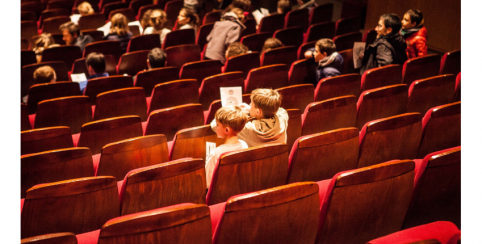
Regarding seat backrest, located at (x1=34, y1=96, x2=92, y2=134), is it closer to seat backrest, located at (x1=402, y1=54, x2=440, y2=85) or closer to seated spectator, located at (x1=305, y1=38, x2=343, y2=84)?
seated spectator, located at (x1=305, y1=38, x2=343, y2=84)

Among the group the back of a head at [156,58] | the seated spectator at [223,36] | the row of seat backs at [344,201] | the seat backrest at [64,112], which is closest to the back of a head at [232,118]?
the row of seat backs at [344,201]

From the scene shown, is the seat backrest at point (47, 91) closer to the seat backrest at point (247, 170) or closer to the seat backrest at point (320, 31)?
the seat backrest at point (247, 170)

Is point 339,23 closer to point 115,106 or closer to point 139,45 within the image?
point 139,45

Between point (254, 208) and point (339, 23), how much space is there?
8.92 feet

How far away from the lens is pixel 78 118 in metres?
2.03

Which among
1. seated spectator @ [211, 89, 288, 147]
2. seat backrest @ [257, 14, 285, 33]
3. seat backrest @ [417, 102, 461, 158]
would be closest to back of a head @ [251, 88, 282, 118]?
seated spectator @ [211, 89, 288, 147]

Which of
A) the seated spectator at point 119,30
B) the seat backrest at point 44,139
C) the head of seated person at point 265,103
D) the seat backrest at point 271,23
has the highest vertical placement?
the seat backrest at point 271,23

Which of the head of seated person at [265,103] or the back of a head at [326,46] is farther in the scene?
the back of a head at [326,46]

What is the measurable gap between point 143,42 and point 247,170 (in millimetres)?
2035

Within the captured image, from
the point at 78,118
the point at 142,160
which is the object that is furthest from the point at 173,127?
the point at 78,118

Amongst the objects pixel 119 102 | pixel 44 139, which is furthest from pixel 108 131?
pixel 119 102

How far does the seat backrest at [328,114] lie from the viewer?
5.84 ft

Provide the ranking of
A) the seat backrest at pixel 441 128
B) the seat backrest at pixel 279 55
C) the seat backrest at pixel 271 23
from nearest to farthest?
the seat backrest at pixel 441 128 < the seat backrest at pixel 279 55 < the seat backrest at pixel 271 23

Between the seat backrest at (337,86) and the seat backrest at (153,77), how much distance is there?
0.82 meters
